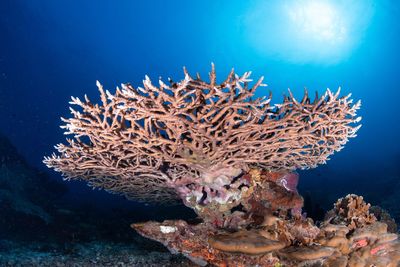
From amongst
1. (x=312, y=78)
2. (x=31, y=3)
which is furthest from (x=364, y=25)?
(x=31, y=3)

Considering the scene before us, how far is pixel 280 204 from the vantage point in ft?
18.0

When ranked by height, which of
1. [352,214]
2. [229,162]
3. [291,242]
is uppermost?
[229,162]

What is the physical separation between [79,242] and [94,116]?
6905 millimetres

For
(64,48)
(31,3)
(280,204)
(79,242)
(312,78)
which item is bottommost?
(79,242)

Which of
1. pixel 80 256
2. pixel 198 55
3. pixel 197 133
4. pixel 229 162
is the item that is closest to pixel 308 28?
pixel 198 55

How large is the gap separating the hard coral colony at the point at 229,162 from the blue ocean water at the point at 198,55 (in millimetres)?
64820

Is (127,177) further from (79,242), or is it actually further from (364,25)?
(364,25)

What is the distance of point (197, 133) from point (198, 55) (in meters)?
103

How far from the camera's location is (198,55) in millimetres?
103000

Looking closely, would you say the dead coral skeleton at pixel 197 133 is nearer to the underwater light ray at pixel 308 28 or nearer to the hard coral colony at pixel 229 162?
the hard coral colony at pixel 229 162

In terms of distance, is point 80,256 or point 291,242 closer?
point 291,242

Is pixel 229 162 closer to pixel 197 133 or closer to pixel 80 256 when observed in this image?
pixel 197 133

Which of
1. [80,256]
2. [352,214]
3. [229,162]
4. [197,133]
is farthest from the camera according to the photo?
[80,256]

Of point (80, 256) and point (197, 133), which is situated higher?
point (197, 133)
